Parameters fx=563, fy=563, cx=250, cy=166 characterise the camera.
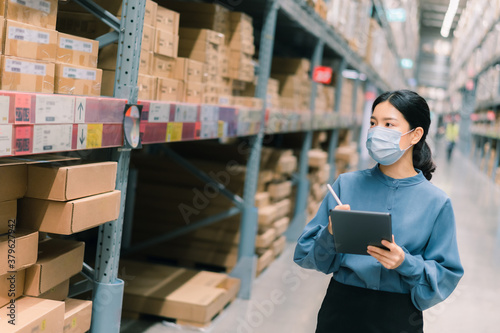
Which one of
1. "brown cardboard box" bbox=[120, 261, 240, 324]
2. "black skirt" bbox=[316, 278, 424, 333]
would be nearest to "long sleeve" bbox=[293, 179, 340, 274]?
"black skirt" bbox=[316, 278, 424, 333]

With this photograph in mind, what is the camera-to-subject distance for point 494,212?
1089 cm

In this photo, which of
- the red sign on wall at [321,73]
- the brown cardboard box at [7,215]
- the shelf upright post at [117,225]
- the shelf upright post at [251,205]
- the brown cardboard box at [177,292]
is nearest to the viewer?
the brown cardboard box at [7,215]

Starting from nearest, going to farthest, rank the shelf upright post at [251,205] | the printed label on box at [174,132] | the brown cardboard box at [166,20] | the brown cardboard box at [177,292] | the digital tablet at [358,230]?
the digital tablet at [358,230]
the printed label on box at [174,132]
the brown cardboard box at [166,20]
the brown cardboard box at [177,292]
the shelf upright post at [251,205]

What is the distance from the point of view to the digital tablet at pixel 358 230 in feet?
5.98

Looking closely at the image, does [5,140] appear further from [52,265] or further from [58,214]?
[52,265]

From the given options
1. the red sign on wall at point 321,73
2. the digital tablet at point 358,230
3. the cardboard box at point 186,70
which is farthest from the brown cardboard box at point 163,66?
the red sign on wall at point 321,73

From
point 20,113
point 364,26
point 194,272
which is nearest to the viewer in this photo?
point 20,113

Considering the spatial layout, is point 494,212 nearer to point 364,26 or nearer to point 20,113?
point 364,26

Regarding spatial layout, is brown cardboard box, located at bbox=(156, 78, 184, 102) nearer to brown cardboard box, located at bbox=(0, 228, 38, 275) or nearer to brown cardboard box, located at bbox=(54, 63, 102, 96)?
brown cardboard box, located at bbox=(54, 63, 102, 96)

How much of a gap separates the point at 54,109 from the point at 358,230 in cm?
118

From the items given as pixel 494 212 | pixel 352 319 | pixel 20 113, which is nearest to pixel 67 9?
pixel 20 113

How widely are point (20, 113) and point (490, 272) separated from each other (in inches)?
236

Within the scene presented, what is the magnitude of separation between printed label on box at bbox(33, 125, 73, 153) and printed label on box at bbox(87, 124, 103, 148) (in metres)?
0.13

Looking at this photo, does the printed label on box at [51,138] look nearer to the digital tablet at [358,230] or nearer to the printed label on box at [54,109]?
the printed label on box at [54,109]
